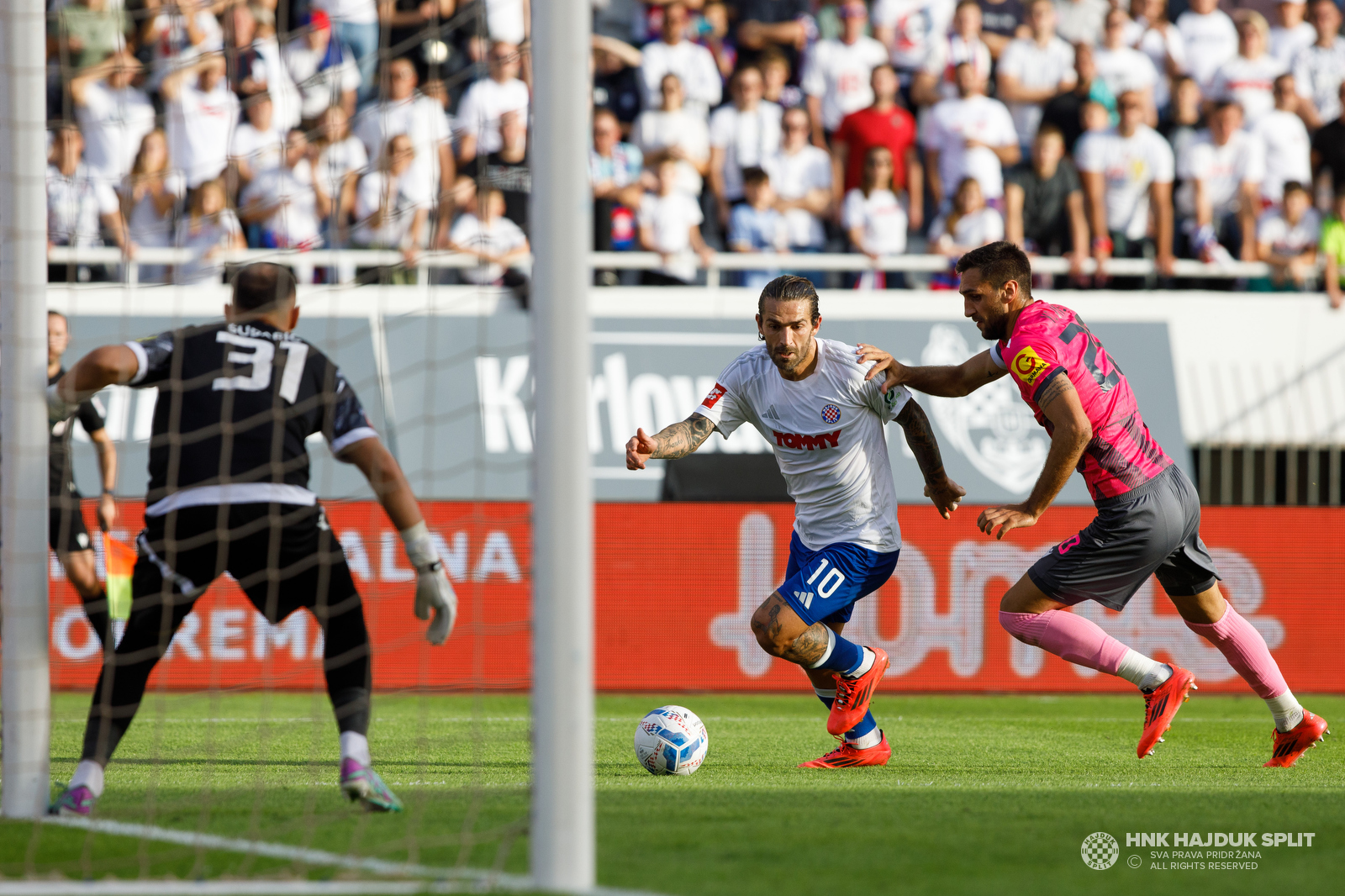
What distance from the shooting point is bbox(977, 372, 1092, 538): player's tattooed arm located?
5750 millimetres

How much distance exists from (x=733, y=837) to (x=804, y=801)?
0.83 metres

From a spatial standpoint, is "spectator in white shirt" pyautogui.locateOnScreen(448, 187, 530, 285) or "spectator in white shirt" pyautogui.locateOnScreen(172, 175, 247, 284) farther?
"spectator in white shirt" pyautogui.locateOnScreen(448, 187, 530, 285)

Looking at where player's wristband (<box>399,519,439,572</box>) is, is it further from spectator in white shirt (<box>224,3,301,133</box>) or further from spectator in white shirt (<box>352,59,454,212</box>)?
spectator in white shirt (<box>224,3,301,133</box>)

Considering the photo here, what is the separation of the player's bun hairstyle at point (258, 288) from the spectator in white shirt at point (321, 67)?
7066mm

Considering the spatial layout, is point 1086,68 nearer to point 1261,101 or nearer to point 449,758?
point 1261,101

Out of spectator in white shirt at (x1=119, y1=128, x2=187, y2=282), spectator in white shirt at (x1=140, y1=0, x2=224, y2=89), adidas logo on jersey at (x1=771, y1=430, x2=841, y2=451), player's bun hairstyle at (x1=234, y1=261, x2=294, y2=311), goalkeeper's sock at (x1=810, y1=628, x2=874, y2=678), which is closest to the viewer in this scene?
player's bun hairstyle at (x1=234, y1=261, x2=294, y2=311)

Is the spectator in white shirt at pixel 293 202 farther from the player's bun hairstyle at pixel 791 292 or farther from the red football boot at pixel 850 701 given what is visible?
the red football boot at pixel 850 701

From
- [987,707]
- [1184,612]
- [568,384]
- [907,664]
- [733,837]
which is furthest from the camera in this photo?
[907,664]

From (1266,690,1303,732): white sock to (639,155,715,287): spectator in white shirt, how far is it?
7.16m

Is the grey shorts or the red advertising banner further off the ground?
the grey shorts

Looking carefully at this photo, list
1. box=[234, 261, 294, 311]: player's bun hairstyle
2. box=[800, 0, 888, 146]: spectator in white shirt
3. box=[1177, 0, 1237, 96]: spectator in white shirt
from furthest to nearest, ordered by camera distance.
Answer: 1. box=[1177, 0, 1237, 96]: spectator in white shirt
2. box=[800, 0, 888, 146]: spectator in white shirt
3. box=[234, 261, 294, 311]: player's bun hairstyle

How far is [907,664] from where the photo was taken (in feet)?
36.2

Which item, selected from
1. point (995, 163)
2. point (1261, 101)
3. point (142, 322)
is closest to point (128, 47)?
point (142, 322)

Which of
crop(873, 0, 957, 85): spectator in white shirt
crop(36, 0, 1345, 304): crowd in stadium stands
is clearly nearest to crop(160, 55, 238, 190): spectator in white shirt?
crop(36, 0, 1345, 304): crowd in stadium stands
